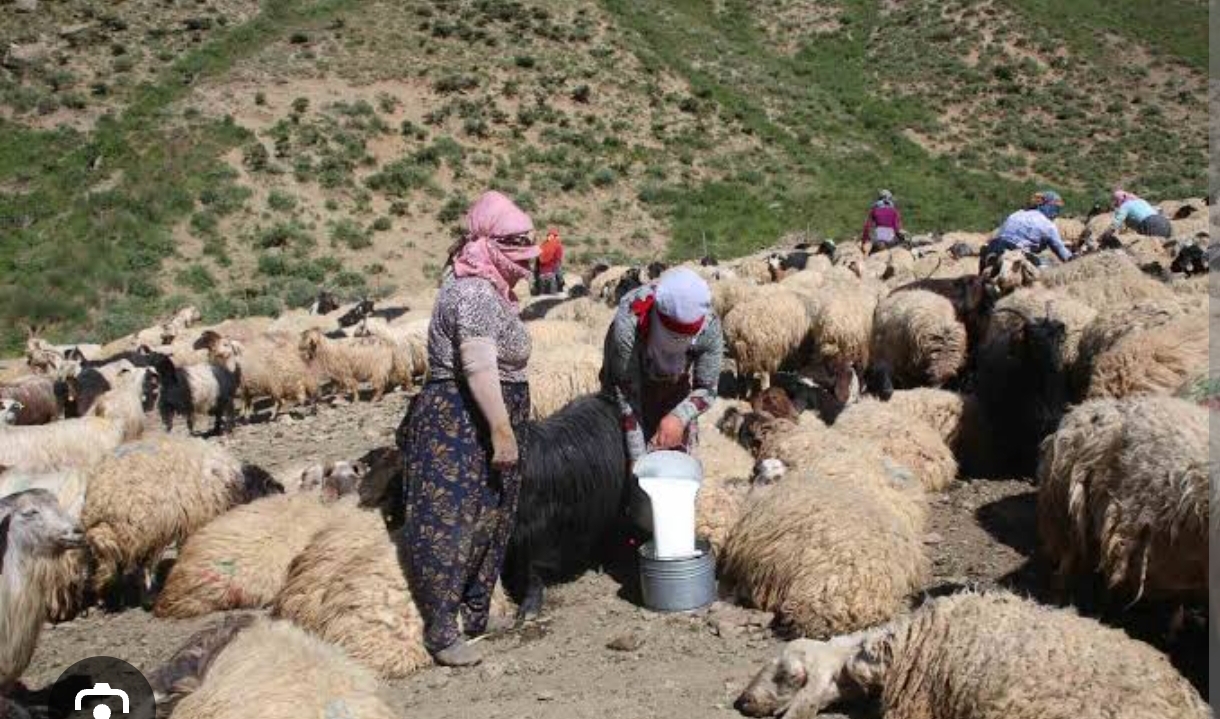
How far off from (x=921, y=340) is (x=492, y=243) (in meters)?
5.42

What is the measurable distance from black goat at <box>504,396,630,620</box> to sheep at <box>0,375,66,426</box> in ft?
21.5

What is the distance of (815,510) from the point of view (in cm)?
507

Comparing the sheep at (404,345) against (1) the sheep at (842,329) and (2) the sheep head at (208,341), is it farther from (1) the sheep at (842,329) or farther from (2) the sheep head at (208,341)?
(1) the sheep at (842,329)

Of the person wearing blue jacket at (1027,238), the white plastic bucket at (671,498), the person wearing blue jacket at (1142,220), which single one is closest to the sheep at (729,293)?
the person wearing blue jacket at (1027,238)

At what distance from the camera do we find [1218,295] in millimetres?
6199

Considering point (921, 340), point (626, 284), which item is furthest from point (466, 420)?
point (626, 284)

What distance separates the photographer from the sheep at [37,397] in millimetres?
9883

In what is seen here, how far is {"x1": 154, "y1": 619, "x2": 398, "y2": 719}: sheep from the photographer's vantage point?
3498mm

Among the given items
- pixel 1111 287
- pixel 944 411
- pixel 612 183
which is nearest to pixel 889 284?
pixel 1111 287

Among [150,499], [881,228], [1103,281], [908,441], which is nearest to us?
[150,499]

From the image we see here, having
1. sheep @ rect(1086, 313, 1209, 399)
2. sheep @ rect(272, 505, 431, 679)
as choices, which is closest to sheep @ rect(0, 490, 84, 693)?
sheep @ rect(272, 505, 431, 679)

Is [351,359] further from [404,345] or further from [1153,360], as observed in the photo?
[1153,360]

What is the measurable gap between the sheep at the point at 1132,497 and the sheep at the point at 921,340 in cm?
386

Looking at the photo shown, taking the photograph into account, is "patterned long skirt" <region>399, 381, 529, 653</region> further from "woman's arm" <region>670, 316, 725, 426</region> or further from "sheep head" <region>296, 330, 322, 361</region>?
"sheep head" <region>296, 330, 322, 361</region>
